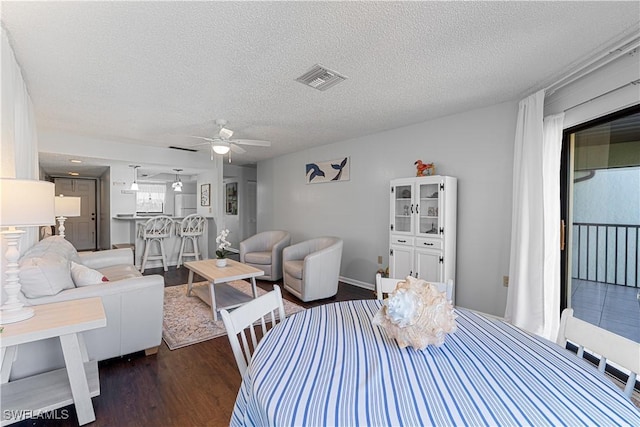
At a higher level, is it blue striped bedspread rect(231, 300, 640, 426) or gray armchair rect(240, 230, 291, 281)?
blue striped bedspread rect(231, 300, 640, 426)

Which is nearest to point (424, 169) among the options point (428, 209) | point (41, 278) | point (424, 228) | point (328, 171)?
point (428, 209)

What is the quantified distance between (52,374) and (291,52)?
8.60 feet

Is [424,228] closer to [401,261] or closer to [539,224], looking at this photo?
[401,261]

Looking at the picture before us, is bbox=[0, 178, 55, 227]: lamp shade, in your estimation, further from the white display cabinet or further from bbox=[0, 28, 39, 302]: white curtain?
the white display cabinet

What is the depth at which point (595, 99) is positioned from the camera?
7.43 ft

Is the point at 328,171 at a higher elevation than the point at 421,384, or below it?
higher

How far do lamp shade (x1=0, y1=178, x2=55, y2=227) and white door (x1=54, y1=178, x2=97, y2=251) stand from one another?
8.09 metres

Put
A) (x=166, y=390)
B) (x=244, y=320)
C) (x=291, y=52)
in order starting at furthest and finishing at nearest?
(x=291, y=52), (x=166, y=390), (x=244, y=320)

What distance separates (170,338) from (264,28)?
2675 millimetres

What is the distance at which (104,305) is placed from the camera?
212cm

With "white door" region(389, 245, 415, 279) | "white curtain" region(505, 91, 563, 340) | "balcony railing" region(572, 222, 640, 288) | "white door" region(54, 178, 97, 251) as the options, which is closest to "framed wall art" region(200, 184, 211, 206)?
"white door" region(54, 178, 97, 251)

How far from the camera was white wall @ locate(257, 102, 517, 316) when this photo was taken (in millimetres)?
3107

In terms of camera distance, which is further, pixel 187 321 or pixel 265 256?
pixel 265 256

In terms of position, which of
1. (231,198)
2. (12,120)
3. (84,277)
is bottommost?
(84,277)
